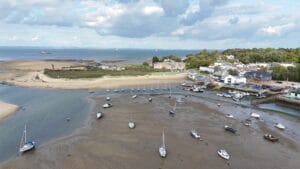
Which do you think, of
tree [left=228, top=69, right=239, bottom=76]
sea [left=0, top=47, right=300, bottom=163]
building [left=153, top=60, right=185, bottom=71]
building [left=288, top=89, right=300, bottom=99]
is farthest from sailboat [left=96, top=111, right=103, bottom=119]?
building [left=153, top=60, right=185, bottom=71]

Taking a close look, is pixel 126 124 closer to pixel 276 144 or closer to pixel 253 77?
pixel 276 144

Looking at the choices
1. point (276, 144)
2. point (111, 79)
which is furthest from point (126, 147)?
point (111, 79)

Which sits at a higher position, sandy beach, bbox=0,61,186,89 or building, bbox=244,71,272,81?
building, bbox=244,71,272,81

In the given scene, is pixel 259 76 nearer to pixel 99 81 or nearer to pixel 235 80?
pixel 235 80

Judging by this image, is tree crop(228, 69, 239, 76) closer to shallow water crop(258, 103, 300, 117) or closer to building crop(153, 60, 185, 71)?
building crop(153, 60, 185, 71)

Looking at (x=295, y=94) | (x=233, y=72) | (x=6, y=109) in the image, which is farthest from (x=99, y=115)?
(x=233, y=72)

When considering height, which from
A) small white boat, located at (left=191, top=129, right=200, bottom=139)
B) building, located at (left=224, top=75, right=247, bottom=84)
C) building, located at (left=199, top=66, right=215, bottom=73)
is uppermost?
building, located at (left=199, top=66, right=215, bottom=73)
